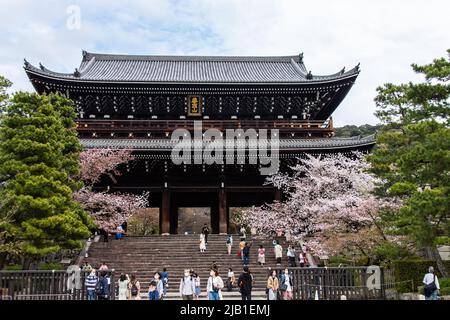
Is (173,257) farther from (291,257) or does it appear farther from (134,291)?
(134,291)

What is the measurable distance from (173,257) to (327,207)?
829cm

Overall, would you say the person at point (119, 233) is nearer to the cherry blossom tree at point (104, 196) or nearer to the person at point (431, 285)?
the cherry blossom tree at point (104, 196)

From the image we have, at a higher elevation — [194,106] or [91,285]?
[194,106]

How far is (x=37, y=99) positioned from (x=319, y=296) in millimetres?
14085

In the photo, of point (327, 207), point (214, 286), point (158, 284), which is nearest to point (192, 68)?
point (327, 207)

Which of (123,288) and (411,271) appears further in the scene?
(411,271)

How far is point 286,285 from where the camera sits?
49.9 feet

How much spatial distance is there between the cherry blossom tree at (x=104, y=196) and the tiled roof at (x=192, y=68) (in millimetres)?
9526

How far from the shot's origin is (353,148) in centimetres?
2695

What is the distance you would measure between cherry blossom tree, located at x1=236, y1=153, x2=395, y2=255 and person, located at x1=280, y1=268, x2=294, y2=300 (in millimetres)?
6239

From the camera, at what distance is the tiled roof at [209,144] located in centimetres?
2672

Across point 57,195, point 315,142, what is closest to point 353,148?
point 315,142

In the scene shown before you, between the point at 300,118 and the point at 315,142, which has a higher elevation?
the point at 300,118
